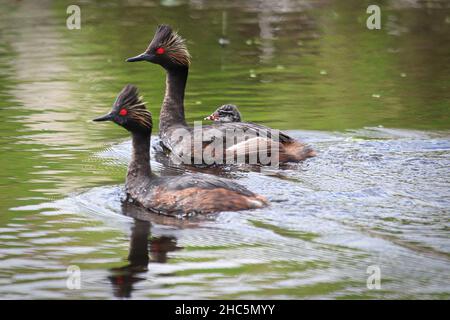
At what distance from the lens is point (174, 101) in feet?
51.0

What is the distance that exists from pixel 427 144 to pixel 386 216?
12.4 ft

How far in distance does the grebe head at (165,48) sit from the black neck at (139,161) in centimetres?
324

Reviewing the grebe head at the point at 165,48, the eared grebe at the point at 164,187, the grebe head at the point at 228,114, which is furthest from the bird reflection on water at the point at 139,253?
the grebe head at the point at 165,48

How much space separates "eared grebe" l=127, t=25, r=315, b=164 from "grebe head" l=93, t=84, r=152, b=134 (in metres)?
2.14

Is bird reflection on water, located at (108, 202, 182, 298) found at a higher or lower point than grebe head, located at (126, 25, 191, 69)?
lower

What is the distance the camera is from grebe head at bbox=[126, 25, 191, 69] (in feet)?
50.2

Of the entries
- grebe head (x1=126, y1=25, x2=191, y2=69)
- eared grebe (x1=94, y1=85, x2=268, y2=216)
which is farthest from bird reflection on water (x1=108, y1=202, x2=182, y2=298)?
grebe head (x1=126, y1=25, x2=191, y2=69)

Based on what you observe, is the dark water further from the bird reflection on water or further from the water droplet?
the water droplet

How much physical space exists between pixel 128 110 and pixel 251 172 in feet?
7.13

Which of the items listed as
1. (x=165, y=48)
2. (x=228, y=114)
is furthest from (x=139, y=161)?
(x=165, y=48)

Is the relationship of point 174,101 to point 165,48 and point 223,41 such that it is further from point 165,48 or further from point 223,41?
point 223,41

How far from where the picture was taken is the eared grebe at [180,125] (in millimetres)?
13797

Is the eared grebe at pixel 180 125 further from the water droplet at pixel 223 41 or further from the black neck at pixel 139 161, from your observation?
the water droplet at pixel 223 41

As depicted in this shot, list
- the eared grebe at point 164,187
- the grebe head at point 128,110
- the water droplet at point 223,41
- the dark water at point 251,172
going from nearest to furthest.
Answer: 1. the dark water at point 251,172
2. the eared grebe at point 164,187
3. the grebe head at point 128,110
4. the water droplet at point 223,41
